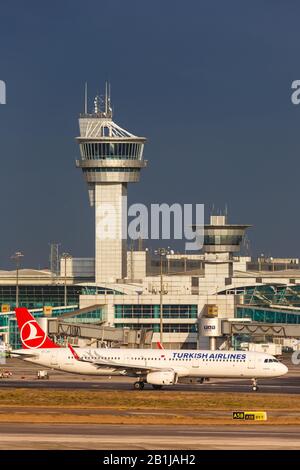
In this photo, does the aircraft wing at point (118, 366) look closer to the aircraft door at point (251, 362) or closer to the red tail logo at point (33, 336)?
the red tail logo at point (33, 336)

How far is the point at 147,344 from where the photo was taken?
175 meters

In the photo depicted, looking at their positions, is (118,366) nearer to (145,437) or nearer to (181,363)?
(181,363)

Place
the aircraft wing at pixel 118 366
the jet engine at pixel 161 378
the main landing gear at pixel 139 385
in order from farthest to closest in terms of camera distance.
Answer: the aircraft wing at pixel 118 366, the main landing gear at pixel 139 385, the jet engine at pixel 161 378

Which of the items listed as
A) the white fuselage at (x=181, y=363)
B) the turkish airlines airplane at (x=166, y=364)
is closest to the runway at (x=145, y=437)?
the turkish airlines airplane at (x=166, y=364)

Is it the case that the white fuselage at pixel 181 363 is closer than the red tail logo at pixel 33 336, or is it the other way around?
the white fuselage at pixel 181 363

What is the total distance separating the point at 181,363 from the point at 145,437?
47134 mm

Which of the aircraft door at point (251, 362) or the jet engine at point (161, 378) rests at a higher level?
the aircraft door at point (251, 362)

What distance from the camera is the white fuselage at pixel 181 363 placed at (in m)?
120

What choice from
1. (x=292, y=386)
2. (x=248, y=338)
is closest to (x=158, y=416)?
(x=292, y=386)

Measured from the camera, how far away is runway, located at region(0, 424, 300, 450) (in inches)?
2724

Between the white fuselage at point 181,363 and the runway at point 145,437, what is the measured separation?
38.3 meters

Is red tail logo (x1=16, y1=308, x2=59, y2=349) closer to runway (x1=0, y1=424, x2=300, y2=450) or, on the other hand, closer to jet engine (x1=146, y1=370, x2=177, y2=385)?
jet engine (x1=146, y1=370, x2=177, y2=385)

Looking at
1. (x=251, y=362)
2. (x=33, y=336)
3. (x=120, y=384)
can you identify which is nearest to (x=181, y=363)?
(x=251, y=362)

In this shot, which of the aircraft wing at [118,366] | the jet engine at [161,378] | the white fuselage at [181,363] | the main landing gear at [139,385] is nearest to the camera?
the jet engine at [161,378]
